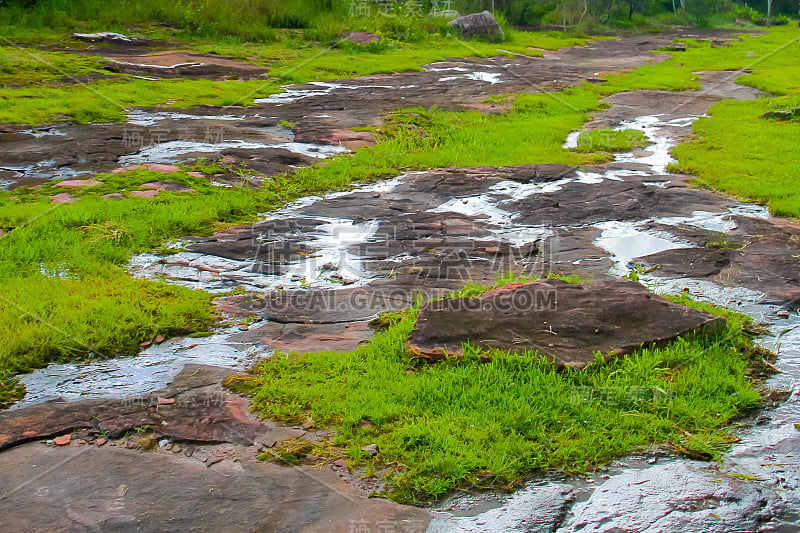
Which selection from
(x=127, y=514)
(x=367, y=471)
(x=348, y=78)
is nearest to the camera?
(x=127, y=514)

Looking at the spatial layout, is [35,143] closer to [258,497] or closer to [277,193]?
[277,193]

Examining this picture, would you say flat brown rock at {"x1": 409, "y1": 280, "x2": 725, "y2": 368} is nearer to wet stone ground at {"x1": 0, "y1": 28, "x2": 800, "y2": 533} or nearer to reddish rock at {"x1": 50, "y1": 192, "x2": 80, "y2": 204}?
wet stone ground at {"x1": 0, "y1": 28, "x2": 800, "y2": 533}

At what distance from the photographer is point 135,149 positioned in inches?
385

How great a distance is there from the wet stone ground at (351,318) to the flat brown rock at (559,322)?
0.60 meters

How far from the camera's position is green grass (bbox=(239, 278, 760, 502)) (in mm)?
3645

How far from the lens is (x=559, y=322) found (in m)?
4.72

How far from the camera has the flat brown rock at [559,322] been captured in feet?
14.9

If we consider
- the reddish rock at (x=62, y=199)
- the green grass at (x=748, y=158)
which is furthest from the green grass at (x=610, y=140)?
the reddish rock at (x=62, y=199)

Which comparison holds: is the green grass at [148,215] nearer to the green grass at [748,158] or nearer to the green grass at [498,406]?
the green grass at [748,158]

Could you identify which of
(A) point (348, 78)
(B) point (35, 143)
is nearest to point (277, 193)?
(B) point (35, 143)

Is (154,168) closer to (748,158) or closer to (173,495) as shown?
(173,495)

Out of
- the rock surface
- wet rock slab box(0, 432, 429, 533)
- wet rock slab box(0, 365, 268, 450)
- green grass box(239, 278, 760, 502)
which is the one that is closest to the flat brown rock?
green grass box(239, 278, 760, 502)

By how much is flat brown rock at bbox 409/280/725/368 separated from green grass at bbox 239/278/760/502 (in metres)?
0.10

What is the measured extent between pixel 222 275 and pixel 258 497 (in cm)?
304
